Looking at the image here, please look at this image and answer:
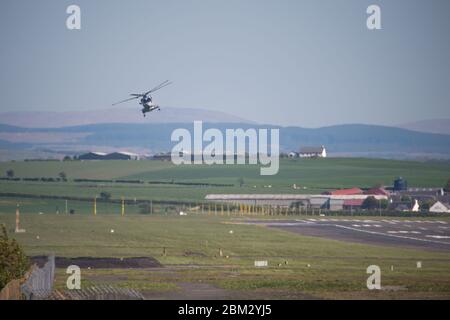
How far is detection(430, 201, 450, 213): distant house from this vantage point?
329 ft

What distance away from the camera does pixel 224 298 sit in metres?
38.5

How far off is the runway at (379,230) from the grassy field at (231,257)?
2.76 meters

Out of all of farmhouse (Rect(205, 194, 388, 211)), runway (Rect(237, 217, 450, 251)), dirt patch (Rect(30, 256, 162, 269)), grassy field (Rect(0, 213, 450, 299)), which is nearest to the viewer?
grassy field (Rect(0, 213, 450, 299))

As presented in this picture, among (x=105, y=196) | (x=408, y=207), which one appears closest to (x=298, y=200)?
(x=408, y=207)

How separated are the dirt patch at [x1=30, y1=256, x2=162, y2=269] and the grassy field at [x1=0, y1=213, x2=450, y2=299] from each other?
39.2 inches

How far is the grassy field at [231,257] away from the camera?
4272cm

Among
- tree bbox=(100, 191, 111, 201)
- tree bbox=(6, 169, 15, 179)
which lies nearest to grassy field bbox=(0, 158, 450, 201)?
tree bbox=(6, 169, 15, 179)

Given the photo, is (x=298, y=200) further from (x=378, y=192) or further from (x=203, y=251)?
(x=203, y=251)

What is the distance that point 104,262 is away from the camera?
52312 mm

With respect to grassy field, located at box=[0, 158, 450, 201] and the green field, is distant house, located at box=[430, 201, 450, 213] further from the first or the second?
grassy field, located at box=[0, 158, 450, 201]

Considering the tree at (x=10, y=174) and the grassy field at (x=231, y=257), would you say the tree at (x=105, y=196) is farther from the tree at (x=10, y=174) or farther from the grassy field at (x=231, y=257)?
the tree at (x=10, y=174)

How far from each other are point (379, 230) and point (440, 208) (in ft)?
83.5

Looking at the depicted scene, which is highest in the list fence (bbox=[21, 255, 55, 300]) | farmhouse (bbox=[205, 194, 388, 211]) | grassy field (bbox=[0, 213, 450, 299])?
farmhouse (bbox=[205, 194, 388, 211])
